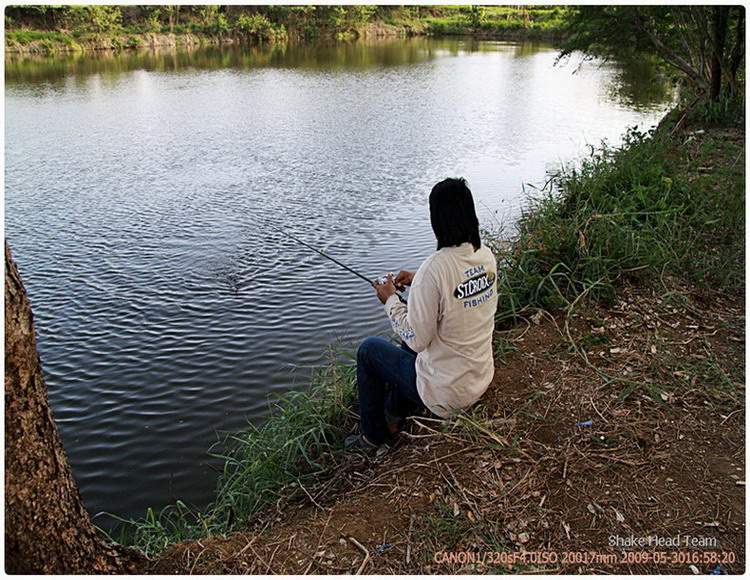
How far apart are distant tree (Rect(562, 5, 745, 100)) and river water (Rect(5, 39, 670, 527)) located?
8.09 feet

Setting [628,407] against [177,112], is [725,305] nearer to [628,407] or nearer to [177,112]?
[628,407]

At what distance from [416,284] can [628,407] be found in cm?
126

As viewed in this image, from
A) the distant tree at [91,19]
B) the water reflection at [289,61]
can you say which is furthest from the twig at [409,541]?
the distant tree at [91,19]

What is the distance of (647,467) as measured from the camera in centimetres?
260

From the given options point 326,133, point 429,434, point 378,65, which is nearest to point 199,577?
point 429,434

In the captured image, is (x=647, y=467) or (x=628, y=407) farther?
(x=628, y=407)

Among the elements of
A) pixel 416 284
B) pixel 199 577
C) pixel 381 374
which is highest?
pixel 416 284

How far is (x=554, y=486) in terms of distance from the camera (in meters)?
2.54

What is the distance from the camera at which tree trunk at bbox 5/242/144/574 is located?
1.91m

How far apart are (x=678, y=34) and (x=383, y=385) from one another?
424 inches

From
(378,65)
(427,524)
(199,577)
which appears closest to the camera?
(199,577)

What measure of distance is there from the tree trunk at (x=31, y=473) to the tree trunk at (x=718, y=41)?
1123 centimetres

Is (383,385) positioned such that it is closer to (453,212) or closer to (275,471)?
(275,471)

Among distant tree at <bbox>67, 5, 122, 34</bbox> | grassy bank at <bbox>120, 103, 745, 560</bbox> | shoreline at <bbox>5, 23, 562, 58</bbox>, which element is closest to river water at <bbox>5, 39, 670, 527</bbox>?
grassy bank at <bbox>120, 103, 745, 560</bbox>
